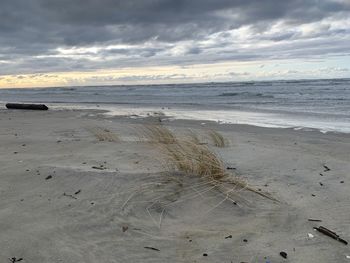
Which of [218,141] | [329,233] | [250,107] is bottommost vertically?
[250,107]

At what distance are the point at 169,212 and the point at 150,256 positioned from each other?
0.89 metres

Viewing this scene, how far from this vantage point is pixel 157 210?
13.8 feet

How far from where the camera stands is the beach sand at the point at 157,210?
341cm

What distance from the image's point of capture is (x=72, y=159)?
6098mm

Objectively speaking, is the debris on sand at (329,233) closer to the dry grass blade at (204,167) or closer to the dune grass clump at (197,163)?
the dry grass blade at (204,167)

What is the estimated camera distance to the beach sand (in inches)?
134

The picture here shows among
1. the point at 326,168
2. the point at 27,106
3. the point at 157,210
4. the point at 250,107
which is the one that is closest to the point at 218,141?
the point at 326,168

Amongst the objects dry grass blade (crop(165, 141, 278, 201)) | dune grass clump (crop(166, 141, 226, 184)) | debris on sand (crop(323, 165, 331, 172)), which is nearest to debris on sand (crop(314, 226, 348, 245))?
dry grass blade (crop(165, 141, 278, 201))

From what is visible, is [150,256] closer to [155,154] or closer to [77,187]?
[77,187]

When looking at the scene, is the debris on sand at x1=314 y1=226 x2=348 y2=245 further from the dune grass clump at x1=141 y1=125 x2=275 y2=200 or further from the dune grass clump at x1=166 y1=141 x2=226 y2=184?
the dune grass clump at x1=166 y1=141 x2=226 y2=184

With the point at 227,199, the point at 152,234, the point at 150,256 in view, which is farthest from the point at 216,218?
the point at 150,256

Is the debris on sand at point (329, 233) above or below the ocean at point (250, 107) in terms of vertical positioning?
above

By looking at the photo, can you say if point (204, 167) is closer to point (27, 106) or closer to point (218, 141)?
point (218, 141)

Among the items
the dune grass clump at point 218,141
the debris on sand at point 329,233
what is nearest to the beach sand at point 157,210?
the debris on sand at point 329,233
